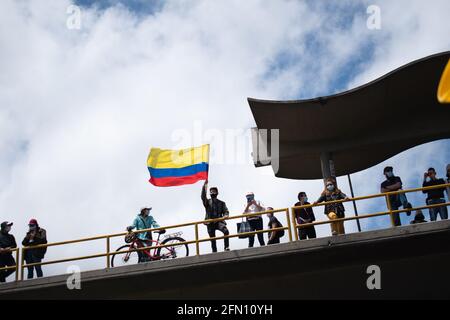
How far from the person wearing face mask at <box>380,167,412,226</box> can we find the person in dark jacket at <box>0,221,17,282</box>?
31.0ft

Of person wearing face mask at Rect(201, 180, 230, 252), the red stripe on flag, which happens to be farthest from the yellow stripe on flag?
person wearing face mask at Rect(201, 180, 230, 252)

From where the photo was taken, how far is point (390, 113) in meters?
18.3

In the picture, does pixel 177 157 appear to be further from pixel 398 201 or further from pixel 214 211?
pixel 398 201

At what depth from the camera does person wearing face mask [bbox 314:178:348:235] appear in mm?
13992

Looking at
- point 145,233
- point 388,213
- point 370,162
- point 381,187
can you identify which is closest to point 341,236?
point 388,213

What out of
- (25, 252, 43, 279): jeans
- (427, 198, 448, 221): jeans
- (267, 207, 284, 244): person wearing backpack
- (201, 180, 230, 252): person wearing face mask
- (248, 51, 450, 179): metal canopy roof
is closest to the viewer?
(427, 198, 448, 221): jeans

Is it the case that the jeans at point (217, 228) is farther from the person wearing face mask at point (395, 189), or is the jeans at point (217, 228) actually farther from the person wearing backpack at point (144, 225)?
the person wearing face mask at point (395, 189)

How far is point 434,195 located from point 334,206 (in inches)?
92.3

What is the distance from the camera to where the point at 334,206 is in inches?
566

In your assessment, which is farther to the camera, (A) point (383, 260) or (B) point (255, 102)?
(B) point (255, 102)

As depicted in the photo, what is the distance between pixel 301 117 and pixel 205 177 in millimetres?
3753

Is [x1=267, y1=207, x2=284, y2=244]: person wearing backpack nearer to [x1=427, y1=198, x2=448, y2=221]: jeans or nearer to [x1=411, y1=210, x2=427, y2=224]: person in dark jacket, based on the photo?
[x1=411, y1=210, x2=427, y2=224]: person in dark jacket

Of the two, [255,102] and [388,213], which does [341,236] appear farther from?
[255,102]

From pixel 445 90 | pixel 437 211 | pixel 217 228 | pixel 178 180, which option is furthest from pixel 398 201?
pixel 445 90
